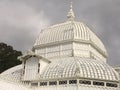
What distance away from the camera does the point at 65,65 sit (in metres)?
49.0

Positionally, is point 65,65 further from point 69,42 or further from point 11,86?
point 11,86

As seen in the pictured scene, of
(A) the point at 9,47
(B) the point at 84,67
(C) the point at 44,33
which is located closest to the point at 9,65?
(A) the point at 9,47

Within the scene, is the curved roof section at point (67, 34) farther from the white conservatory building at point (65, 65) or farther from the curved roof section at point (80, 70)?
the curved roof section at point (80, 70)

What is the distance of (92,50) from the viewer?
57.5 metres

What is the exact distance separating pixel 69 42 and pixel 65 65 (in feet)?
26.9

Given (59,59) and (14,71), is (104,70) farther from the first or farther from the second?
(14,71)

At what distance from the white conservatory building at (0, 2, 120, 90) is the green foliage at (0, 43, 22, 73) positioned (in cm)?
2191

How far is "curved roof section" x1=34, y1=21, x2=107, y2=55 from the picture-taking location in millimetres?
57062

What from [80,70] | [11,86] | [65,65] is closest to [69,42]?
[65,65]

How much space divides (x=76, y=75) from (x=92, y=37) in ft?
50.4

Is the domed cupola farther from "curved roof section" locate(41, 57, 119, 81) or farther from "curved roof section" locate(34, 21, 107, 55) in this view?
"curved roof section" locate(41, 57, 119, 81)

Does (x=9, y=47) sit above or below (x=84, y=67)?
above

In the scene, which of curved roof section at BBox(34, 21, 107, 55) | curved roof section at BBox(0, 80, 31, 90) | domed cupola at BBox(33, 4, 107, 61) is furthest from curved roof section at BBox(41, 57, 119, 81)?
curved roof section at BBox(34, 21, 107, 55)

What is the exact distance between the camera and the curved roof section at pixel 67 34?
57062 mm
